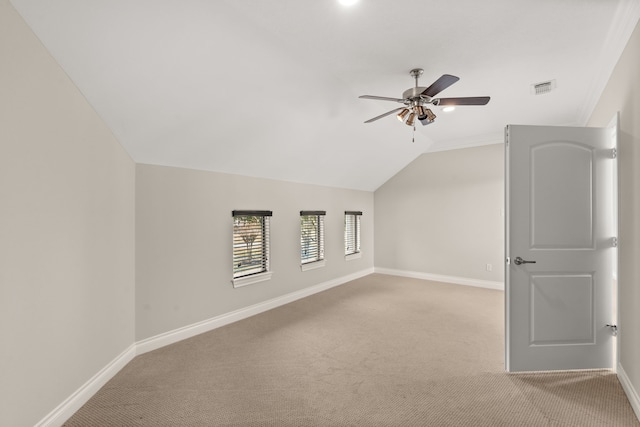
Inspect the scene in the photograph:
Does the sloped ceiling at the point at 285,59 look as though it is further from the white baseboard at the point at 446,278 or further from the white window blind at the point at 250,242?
the white baseboard at the point at 446,278

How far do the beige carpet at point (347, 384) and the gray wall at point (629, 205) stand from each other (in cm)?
41

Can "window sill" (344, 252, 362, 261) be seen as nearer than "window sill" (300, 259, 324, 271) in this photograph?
No

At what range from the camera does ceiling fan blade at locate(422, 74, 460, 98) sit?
7.34 feet

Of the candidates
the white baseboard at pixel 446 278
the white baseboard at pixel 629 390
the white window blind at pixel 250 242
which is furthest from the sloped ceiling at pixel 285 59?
the white baseboard at pixel 446 278

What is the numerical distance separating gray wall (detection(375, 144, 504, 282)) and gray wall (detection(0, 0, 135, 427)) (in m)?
5.49

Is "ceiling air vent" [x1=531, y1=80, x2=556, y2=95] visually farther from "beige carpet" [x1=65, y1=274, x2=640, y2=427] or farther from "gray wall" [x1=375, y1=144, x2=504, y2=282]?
"beige carpet" [x1=65, y1=274, x2=640, y2=427]

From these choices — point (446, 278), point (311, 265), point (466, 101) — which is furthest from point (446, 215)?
point (466, 101)

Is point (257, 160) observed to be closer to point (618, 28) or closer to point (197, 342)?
point (197, 342)

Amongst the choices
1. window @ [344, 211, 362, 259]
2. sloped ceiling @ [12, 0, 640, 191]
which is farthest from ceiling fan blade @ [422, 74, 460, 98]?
window @ [344, 211, 362, 259]

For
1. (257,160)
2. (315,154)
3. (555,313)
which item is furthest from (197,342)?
(555,313)

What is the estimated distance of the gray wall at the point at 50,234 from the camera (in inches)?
66.6

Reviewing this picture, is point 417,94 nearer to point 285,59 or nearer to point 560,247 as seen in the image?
point 285,59

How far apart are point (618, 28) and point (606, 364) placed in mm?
2765

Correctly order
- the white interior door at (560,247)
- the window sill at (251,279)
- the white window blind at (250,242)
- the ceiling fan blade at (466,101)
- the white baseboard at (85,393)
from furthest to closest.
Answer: the white window blind at (250,242)
the window sill at (251,279)
the ceiling fan blade at (466,101)
the white interior door at (560,247)
the white baseboard at (85,393)
